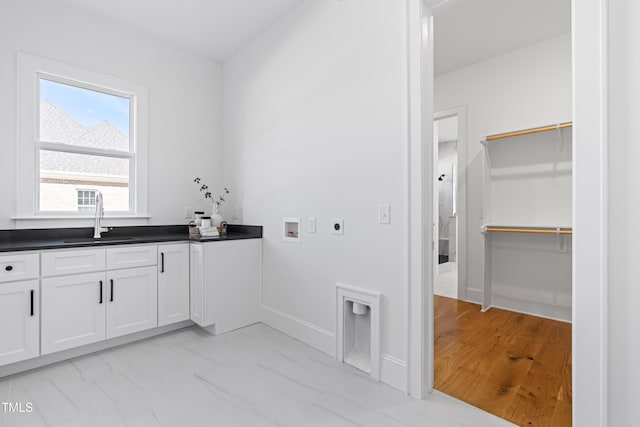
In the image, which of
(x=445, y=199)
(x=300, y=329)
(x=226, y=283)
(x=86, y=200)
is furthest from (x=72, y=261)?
(x=445, y=199)

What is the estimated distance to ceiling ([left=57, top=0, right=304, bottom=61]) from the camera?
2641 mm

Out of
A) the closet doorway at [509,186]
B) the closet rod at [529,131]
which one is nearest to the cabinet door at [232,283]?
the closet doorway at [509,186]

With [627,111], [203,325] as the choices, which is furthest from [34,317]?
[627,111]

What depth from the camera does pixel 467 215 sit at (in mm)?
3666

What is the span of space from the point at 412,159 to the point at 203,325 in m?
2.21

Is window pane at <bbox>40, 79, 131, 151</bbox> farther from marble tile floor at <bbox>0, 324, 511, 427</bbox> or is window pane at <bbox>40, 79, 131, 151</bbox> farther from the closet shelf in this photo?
the closet shelf

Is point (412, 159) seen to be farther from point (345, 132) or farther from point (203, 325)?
point (203, 325)

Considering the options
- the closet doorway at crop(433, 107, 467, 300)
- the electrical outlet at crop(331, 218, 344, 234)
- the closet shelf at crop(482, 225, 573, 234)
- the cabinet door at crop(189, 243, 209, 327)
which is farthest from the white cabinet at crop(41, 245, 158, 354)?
the closet doorway at crop(433, 107, 467, 300)

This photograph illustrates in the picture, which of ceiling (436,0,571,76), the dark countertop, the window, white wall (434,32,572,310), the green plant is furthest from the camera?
the green plant

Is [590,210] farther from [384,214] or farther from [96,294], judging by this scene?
[96,294]

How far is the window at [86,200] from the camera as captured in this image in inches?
110

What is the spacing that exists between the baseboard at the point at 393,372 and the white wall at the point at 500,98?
85.0 inches

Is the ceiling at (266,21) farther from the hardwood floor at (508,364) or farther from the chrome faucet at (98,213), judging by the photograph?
the hardwood floor at (508,364)

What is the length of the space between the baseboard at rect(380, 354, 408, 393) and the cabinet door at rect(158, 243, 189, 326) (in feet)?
6.09
